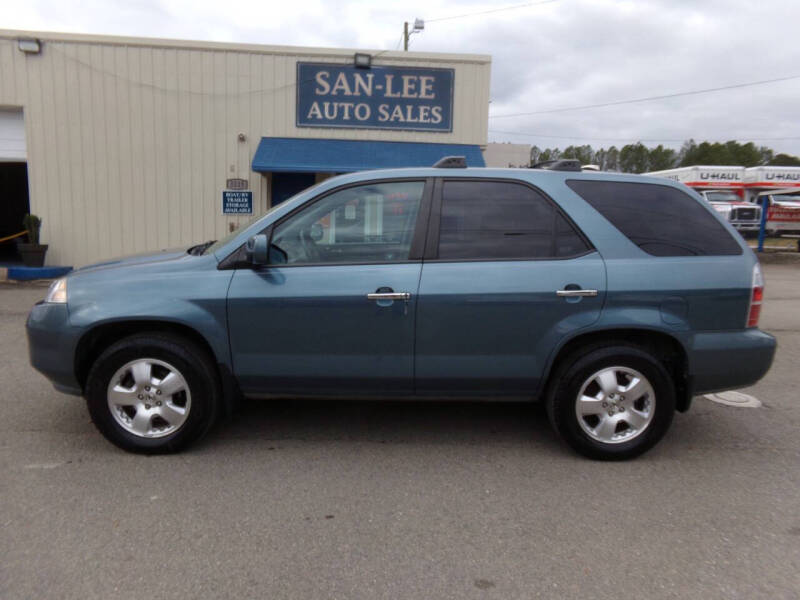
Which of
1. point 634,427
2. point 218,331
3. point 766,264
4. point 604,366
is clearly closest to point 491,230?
point 604,366

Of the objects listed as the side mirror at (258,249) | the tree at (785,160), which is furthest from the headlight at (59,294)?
the tree at (785,160)

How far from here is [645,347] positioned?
12.1ft

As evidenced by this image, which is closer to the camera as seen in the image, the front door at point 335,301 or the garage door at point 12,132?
the front door at point 335,301

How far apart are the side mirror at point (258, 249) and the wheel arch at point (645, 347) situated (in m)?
1.83

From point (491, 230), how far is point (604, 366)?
3.52 ft

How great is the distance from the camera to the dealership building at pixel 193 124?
38.7 ft

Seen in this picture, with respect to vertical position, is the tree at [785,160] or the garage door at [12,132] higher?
the tree at [785,160]

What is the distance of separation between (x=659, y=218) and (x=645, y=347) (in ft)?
2.65

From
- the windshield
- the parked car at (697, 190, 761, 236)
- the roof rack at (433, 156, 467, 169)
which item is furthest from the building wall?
the roof rack at (433, 156, 467, 169)

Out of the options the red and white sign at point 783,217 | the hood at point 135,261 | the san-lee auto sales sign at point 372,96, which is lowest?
the hood at point 135,261

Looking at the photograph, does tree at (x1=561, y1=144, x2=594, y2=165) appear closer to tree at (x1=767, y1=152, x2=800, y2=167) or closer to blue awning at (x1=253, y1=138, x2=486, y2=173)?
tree at (x1=767, y1=152, x2=800, y2=167)

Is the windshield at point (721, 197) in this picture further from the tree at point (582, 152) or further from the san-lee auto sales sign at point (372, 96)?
the tree at point (582, 152)

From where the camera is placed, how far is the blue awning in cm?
1158

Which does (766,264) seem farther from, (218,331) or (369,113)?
(218,331)
